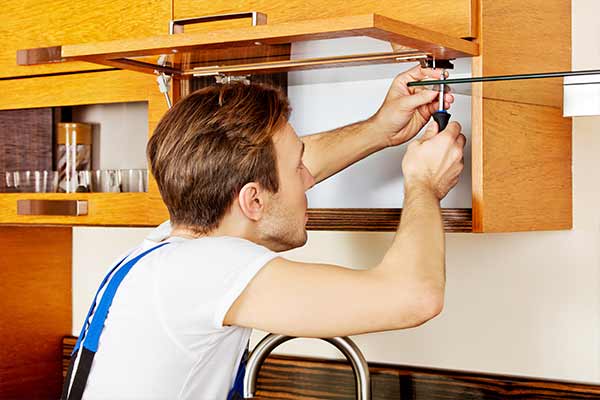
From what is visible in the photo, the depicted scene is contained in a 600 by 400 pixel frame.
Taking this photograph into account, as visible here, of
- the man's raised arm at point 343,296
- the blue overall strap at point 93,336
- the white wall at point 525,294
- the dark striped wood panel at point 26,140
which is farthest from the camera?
the dark striped wood panel at point 26,140

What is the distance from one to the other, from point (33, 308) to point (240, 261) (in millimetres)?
1317

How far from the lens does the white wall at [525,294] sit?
5.95ft

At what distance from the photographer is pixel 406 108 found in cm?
161

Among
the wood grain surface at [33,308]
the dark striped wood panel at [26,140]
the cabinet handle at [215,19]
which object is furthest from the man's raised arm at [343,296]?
the wood grain surface at [33,308]

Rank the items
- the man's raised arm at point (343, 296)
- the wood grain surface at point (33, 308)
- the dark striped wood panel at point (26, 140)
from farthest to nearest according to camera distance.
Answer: the wood grain surface at point (33, 308), the dark striped wood panel at point (26, 140), the man's raised arm at point (343, 296)

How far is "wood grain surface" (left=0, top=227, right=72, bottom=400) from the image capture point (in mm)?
2447

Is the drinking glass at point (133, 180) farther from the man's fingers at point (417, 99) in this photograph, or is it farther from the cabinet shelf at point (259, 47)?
the man's fingers at point (417, 99)

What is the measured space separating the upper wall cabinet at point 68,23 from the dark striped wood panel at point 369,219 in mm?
450

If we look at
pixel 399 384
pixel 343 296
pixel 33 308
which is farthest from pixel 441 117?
pixel 33 308

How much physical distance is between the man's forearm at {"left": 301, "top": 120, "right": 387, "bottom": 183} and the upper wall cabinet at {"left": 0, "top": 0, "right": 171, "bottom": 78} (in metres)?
0.35

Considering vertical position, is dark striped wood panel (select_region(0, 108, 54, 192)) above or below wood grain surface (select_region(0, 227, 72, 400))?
above

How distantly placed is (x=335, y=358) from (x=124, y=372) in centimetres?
81

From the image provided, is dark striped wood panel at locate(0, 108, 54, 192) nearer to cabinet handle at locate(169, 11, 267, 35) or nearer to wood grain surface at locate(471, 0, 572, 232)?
cabinet handle at locate(169, 11, 267, 35)

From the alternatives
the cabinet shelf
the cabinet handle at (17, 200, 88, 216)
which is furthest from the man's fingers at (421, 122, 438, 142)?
the cabinet handle at (17, 200, 88, 216)
